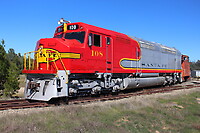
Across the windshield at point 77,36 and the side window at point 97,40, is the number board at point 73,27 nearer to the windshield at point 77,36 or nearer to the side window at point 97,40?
the windshield at point 77,36

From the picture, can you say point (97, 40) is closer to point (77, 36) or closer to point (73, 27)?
point (77, 36)

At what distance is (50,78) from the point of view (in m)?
8.90

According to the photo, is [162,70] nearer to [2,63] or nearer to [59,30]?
[59,30]

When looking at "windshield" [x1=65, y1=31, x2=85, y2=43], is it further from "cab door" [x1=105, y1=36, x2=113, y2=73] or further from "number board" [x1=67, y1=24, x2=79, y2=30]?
"cab door" [x1=105, y1=36, x2=113, y2=73]

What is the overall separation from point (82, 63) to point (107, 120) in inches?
144

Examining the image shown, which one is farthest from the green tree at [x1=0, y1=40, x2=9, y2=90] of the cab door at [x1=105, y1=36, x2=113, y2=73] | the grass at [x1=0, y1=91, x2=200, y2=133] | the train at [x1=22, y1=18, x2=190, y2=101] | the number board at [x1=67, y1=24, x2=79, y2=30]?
the grass at [x1=0, y1=91, x2=200, y2=133]

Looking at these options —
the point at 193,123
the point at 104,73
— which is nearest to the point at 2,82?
the point at 104,73

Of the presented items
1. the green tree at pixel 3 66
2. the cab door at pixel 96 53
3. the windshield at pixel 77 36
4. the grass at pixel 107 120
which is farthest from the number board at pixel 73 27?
the green tree at pixel 3 66

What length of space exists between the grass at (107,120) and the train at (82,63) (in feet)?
5.63

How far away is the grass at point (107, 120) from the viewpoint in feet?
19.2

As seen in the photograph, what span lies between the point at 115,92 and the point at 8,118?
804 cm

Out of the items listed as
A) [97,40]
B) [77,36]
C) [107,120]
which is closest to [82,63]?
[77,36]

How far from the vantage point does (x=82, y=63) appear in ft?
31.8

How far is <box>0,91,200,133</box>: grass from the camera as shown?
5848 millimetres
